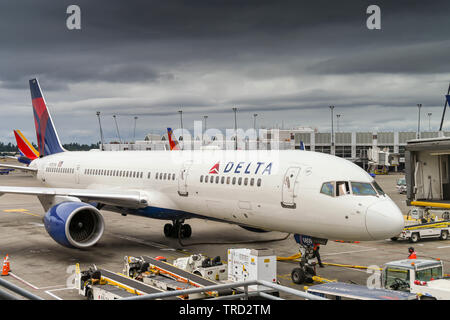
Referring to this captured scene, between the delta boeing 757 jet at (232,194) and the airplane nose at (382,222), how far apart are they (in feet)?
0.09

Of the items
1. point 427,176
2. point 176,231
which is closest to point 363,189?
point 427,176

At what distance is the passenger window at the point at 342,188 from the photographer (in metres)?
14.9

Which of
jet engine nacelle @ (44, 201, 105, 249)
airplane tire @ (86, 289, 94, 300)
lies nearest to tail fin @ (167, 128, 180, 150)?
jet engine nacelle @ (44, 201, 105, 249)

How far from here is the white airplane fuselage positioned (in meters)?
14.5

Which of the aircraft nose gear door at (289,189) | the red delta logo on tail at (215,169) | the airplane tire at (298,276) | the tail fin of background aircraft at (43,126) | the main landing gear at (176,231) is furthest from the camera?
the tail fin of background aircraft at (43,126)

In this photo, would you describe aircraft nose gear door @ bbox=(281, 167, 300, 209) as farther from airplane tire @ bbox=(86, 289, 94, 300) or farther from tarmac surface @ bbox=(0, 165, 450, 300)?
airplane tire @ bbox=(86, 289, 94, 300)

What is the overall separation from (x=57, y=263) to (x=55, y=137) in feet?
57.9

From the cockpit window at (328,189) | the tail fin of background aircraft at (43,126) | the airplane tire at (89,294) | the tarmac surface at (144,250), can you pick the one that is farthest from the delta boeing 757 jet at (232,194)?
the tail fin of background aircraft at (43,126)

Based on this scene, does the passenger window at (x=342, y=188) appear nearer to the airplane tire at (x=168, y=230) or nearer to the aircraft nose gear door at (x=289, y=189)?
the aircraft nose gear door at (x=289, y=189)

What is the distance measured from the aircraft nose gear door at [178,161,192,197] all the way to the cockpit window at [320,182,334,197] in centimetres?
720

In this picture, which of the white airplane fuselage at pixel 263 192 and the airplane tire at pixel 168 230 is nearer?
the white airplane fuselage at pixel 263 192

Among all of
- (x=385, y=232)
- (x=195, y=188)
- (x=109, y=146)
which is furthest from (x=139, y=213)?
(x=109, y=146)
